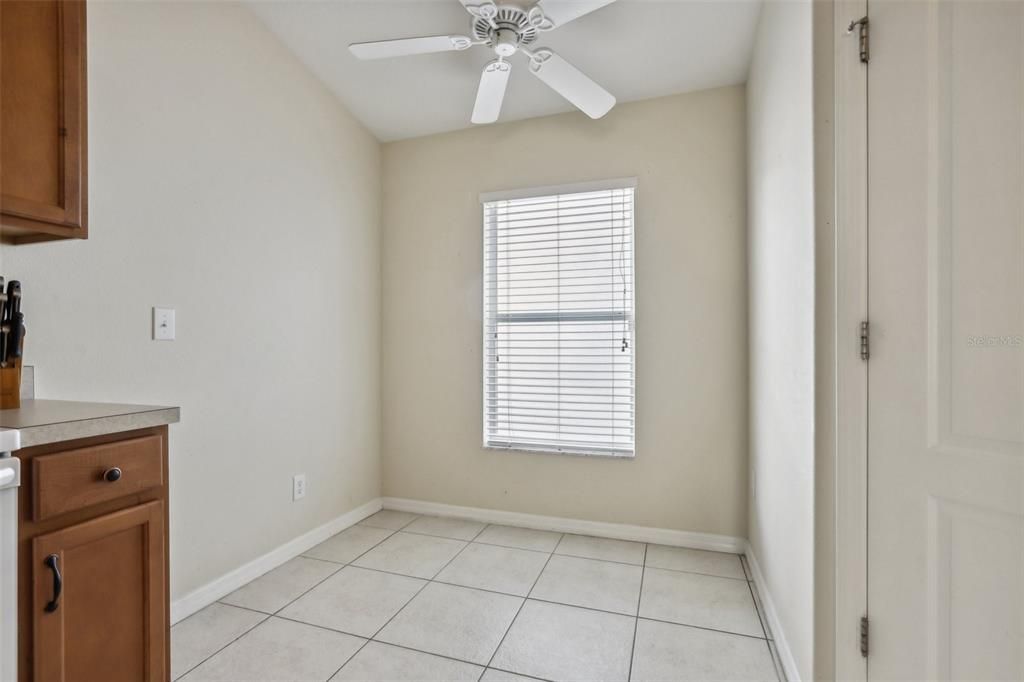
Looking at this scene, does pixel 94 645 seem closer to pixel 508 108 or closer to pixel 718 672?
pixel 718 672

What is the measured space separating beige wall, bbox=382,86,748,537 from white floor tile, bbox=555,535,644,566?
5.1 inches

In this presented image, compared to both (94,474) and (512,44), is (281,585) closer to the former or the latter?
(94,474)

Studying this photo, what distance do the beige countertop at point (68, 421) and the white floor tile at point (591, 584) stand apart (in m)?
1.66

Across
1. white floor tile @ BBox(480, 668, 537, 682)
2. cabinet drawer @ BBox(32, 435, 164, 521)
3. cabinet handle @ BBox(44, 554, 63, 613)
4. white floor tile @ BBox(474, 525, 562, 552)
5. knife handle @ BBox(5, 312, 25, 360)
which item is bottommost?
white floor tile @ BBox(474, 525, 562, 552)

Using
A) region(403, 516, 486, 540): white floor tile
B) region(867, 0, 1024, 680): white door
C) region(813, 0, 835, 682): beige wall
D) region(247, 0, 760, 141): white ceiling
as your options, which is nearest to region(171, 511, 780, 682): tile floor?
region(403, 516, 486, 540): white floor tile

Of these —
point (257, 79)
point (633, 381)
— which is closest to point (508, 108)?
point (257, 79)

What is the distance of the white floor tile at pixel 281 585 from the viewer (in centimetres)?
206

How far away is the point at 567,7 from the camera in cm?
170

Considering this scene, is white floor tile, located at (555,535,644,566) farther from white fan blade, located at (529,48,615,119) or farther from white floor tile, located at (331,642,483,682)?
white fan blade, located at (529,48,615,119)

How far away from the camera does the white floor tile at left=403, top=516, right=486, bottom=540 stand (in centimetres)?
283

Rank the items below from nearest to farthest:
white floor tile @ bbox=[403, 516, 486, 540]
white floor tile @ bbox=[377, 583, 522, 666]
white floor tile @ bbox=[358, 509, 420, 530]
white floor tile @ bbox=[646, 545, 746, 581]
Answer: white floor tile @ bbox=[377, 583, 522, 666] < white floor tile @ bbox=[646, 545, 746, 581] < white floor tile @ bbox=[403, 516, 486, 540] < white floor tile @ bbox=[358, 509, 420, 530]

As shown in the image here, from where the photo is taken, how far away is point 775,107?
6.07 ft

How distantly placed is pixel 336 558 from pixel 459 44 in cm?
245

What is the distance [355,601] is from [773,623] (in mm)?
1663
